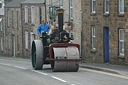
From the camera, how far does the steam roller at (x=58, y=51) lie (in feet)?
68.9

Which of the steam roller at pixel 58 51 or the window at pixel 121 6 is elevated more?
the window at pixel 121 6

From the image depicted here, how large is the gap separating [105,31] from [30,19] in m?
22.0

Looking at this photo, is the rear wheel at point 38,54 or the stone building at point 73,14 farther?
the stone building at point 73,14

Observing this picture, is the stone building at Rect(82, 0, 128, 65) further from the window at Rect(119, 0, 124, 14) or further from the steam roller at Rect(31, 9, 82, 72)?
the steam roller at Rect(31, 9, 82, 72)

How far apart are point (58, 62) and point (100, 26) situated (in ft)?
32.7

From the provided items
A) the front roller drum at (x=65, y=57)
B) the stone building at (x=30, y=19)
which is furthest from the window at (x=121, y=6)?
the stone building at (x=30, y=19)

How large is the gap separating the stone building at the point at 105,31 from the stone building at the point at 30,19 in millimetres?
14401

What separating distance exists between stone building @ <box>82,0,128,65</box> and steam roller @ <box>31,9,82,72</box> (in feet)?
18.2

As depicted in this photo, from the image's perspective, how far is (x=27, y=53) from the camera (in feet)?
Answer: 173

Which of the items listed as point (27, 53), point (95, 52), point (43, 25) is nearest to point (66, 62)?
point (43, 25)

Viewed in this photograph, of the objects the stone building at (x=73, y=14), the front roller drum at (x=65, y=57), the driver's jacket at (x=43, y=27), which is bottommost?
the front roller drum at (x=65, y=57)

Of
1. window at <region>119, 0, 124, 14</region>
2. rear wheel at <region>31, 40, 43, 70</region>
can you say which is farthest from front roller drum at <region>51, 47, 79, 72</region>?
window at <region>119, 0, 124, 14</region>

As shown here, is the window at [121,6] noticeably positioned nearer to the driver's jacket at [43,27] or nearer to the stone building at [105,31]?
the stone building at [105,31]

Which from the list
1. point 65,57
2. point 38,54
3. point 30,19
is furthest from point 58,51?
point 30,19
